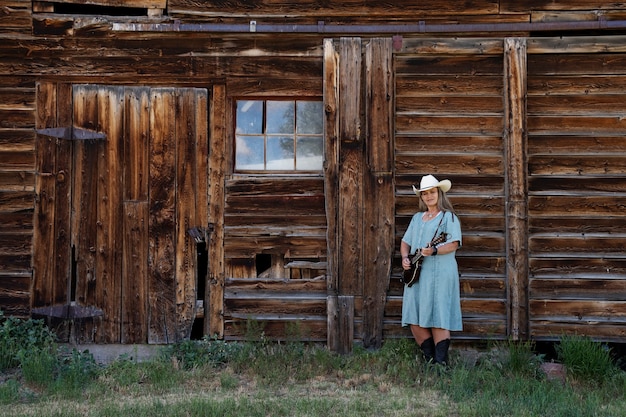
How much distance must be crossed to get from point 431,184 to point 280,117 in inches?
72.6

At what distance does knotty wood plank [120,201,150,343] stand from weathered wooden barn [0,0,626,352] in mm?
15

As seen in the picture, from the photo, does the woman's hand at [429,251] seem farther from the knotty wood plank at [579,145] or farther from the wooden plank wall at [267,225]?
the knotty wood plank at [579,145]

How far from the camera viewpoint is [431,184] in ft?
20.8

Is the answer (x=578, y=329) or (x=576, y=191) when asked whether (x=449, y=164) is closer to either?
(x=576, y=191)

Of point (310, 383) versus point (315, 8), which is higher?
point (315, 8)

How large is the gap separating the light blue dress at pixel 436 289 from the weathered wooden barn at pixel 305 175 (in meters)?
0.47

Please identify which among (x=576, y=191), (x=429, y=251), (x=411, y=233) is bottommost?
(x=429, y=251)

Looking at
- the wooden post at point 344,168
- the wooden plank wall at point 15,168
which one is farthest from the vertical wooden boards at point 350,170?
the wooden plank wall at point 15,168

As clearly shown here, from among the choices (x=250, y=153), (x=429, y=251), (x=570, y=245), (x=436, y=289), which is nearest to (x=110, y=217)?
(x=250, y=153)

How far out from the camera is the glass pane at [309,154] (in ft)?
23.4

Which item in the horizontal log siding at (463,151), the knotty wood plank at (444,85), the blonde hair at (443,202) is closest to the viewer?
the blonde hair at (443,202)

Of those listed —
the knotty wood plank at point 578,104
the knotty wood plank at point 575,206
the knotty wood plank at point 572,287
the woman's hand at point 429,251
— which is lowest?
the knotty wood plank at point 572,287

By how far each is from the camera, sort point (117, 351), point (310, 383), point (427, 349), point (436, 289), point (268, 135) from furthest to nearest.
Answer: point (268, 135) → point (117, 351) → point (427, 349) → point (436, 289) → point (310, 383)

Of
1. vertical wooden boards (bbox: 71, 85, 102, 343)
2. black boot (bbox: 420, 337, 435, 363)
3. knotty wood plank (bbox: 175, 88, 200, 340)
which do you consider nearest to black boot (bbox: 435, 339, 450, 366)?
black boot (bbox: 420, 337, 435, 363)
